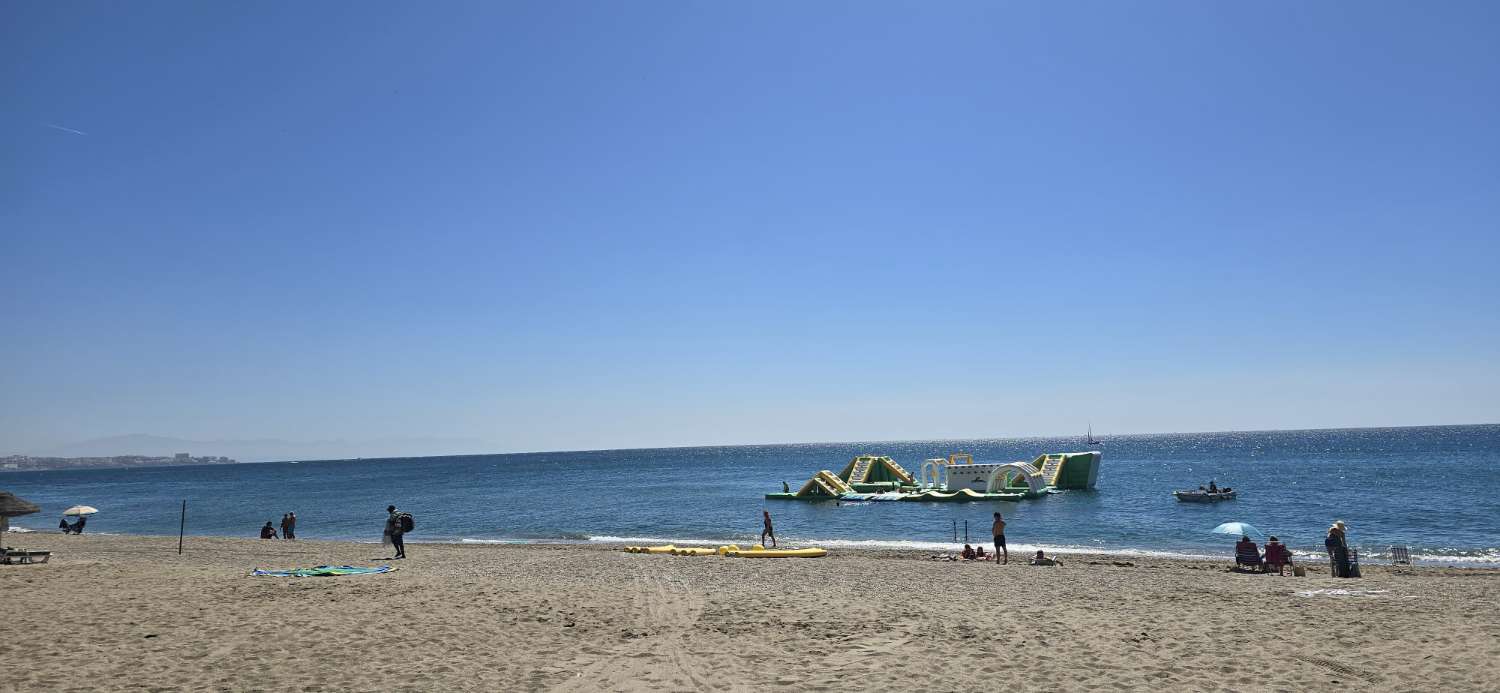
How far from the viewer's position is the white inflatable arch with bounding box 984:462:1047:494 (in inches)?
1960

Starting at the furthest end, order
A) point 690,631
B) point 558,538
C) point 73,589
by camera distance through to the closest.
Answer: point 558,538 < point 73,589 < point 690,631

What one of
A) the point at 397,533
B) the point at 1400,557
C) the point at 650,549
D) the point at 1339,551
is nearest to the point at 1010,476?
the point at 1400,557

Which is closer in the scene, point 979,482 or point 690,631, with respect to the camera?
point 690,631

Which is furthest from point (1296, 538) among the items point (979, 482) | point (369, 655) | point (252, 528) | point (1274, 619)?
point (252, 528)

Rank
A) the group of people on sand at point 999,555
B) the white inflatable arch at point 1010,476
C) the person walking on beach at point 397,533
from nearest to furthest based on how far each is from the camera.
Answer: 1. the group of people on sand at point 999,555
2. the person walking on beach at point 397,533
3. the white inflatable arch at point 1010,476

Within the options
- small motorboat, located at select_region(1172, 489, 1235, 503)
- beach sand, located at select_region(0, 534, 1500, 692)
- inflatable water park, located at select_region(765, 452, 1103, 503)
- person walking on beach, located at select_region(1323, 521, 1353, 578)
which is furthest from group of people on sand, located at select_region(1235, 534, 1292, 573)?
small motorboat, located at select_region(1172, 489, 1235, 503)

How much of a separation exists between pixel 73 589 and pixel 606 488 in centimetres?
6019

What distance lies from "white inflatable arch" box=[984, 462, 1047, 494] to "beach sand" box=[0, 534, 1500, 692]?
32204 mm

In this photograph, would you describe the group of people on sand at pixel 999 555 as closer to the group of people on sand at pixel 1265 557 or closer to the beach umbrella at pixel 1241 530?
the group of people on sand at pixel 1265 557

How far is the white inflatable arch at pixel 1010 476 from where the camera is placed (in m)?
49.8

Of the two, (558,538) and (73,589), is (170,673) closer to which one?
(73,589)

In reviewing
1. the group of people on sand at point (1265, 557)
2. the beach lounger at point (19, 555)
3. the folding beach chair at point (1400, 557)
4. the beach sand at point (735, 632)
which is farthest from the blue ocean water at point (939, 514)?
the beach lounger at point (19, 555)

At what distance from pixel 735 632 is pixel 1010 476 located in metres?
43.3

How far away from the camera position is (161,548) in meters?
26.0
